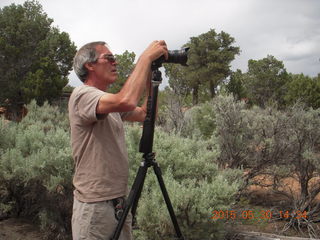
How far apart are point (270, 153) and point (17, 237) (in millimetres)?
5086

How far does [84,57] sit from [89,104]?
0.34 metres

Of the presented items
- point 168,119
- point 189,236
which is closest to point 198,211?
point 189,236

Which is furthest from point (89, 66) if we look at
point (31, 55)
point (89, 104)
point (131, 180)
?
point (31, 55)

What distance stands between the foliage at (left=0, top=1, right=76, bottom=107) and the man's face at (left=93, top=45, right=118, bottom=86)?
62.8ft

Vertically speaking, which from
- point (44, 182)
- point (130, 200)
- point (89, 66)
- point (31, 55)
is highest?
point (31, 55)

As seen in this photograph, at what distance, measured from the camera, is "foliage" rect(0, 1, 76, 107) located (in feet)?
66.1

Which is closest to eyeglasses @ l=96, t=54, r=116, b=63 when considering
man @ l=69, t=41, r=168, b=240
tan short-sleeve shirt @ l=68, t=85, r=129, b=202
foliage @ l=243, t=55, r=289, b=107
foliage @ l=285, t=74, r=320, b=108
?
man @ l=69, t=41, r=168, b=240

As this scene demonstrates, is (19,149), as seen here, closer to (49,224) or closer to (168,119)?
(49,224)

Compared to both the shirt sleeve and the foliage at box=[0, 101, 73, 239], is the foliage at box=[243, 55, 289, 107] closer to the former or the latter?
the foliage at box=[0, 101, 73, 239]

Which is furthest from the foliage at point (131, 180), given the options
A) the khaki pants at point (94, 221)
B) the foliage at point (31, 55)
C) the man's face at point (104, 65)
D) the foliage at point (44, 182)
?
the foliage at point (31, 55)

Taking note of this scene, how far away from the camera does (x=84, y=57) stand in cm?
178

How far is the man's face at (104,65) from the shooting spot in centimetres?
177

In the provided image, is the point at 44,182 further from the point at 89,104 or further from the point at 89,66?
the point at 89,104

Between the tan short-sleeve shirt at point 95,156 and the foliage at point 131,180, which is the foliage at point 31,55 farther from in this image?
the tan short-sleeve shirt at point 95,156
